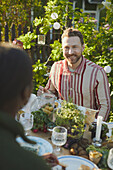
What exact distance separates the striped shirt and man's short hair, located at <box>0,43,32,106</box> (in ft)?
5.33

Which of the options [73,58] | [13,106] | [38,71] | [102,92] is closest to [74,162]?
[13,106]

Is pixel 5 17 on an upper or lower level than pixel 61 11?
upper

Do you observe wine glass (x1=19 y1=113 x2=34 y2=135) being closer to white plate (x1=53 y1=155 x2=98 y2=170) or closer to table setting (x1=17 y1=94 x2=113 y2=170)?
table setting (x1=17 y1=94 x2=113 y2=170)

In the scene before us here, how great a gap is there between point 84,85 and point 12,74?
1.78m

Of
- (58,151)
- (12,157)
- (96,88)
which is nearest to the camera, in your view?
(12,157)

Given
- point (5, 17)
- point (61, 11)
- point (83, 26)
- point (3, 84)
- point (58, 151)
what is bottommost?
point (58, 151)

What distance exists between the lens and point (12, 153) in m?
0.48

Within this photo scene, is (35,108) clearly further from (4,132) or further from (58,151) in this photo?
(4,132)

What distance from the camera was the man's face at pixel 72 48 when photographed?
2.19 meters

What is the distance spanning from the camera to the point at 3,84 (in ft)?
1.82

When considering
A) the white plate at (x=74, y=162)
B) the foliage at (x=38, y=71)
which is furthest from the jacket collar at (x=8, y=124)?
the foliage at (x=38, y=71)

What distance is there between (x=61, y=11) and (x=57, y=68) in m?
1.71

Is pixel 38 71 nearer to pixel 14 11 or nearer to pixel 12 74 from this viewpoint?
pixel 12 74

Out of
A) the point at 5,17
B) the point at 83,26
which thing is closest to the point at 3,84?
the point at 83,26
